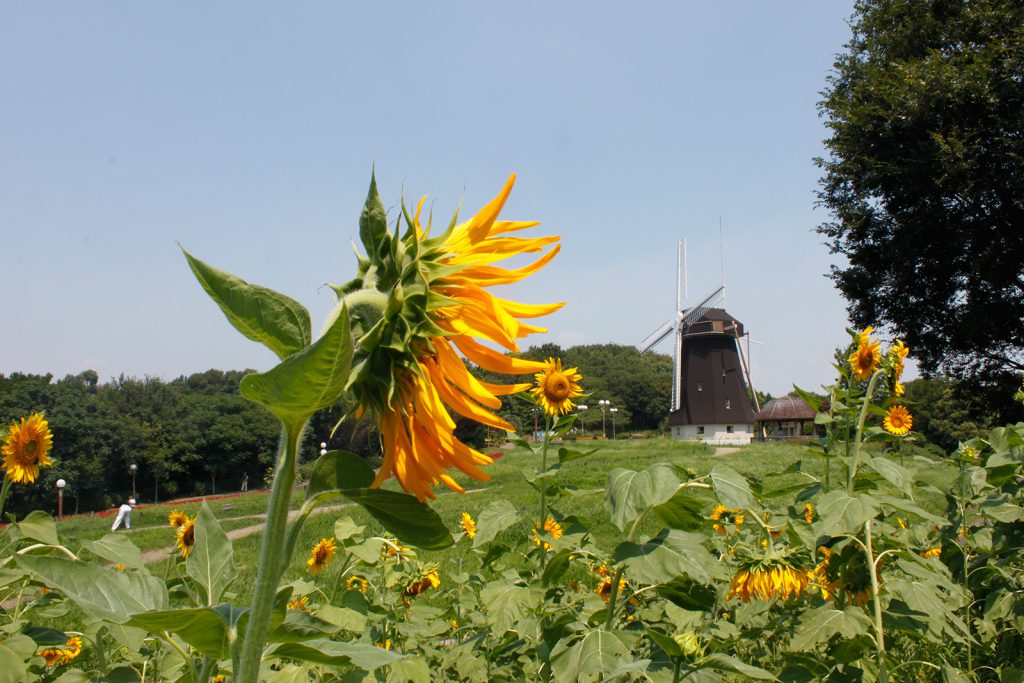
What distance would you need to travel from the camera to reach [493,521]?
231 cm

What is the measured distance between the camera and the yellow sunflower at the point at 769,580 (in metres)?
1.86

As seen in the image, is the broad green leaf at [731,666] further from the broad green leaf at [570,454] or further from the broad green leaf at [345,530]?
the broad green leaf at [345,530]

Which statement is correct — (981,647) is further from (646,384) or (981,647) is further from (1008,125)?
A: (646,384)

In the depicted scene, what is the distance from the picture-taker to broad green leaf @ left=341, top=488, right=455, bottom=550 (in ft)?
2.17

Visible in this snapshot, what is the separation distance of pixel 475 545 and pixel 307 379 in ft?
6.33

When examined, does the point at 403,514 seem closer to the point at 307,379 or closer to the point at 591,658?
the point at 307,379

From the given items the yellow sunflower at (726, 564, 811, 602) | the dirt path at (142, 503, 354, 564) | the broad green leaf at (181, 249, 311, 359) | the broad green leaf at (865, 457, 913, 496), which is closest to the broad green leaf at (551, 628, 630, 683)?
the yellow sunflower at (726, 564, 811, 602)

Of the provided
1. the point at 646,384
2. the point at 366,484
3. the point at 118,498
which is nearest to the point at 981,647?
the point at 366,484

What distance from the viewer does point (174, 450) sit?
1864 inches

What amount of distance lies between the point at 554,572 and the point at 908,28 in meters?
18.3

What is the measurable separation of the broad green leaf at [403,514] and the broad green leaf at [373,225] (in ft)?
0.80

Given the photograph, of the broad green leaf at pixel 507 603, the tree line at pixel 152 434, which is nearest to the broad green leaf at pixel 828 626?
the broad green leaf at pixel 507 603

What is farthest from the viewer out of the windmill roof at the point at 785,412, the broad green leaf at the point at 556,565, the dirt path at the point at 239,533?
the windmill roof at the point at 785,412

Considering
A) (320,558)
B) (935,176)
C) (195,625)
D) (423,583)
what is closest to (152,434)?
(935,176)
